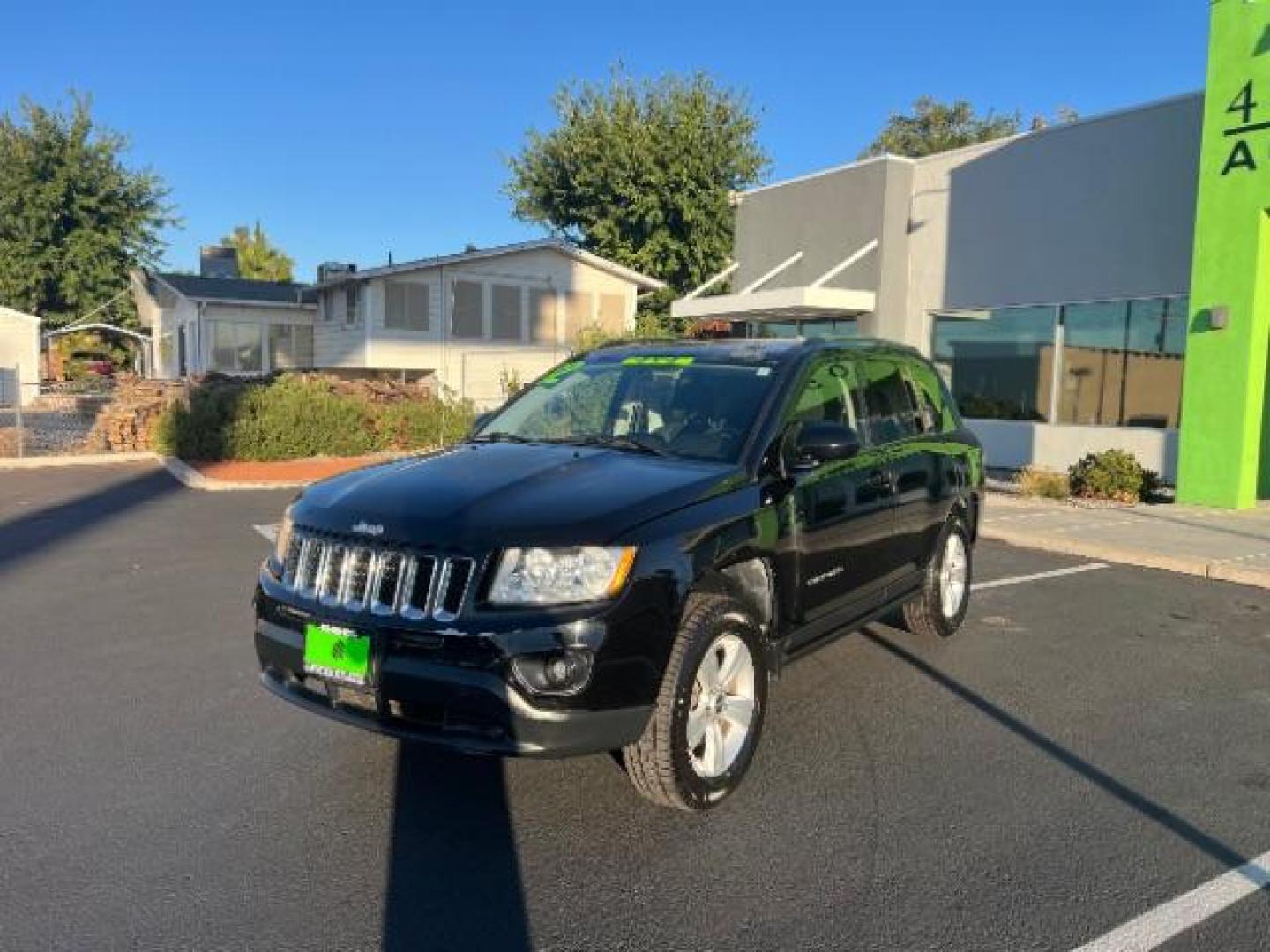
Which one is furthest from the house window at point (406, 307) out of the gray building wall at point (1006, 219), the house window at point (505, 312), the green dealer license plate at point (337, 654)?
the green dealer license plate at point (337, 654)

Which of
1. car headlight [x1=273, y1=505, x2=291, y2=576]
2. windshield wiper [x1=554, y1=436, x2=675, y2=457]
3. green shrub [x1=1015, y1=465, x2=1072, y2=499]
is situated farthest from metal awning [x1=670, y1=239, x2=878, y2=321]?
car headlight [x1=273, y1=505, x2=291, y2=576]

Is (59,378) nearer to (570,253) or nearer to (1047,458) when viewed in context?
(570,253)

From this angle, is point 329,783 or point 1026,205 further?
point 1026,205

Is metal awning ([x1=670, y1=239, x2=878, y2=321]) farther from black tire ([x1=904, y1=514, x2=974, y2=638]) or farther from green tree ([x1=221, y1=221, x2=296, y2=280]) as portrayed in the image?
green tree ([x1=221, y1=221, x2=296, y2=280])

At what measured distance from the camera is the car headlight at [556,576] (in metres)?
3.42

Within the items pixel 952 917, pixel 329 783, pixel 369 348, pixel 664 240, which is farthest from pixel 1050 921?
pixel 664 240

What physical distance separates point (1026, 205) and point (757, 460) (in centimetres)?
1324

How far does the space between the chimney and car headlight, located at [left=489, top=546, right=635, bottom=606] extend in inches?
1817

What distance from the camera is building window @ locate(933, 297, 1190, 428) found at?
45.3ft

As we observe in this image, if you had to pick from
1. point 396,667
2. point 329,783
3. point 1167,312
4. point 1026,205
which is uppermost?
point 1026,205

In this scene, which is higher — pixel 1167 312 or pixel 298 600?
pixel 1167 312

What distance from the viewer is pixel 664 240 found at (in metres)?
32.6

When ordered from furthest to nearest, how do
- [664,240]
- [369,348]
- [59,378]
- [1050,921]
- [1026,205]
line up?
1. [59,378]
2. [664,240]
3. [369,348]
4. [1026,205]
5. [1050,921]

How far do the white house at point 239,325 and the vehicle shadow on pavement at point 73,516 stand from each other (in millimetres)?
17036
